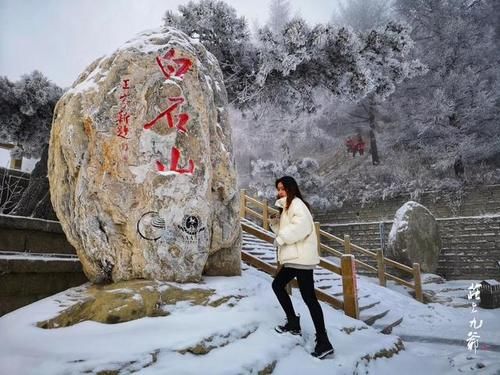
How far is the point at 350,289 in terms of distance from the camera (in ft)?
14.5

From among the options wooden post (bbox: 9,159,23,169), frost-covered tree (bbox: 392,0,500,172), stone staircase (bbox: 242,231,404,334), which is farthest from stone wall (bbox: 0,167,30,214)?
frost-covered tree (bbox: 392,0,500,172)

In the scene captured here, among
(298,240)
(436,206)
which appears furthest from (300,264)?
(436,206)

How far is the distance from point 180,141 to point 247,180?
16.4m

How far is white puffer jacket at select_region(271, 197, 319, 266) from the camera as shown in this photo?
272 centimetres

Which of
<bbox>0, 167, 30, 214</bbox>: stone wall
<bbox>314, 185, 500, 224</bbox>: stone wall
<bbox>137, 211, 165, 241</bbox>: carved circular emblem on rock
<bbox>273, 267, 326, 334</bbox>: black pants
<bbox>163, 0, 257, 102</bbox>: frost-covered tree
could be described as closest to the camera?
<bbox>273, 267, 326, 334</bbox>: black pants

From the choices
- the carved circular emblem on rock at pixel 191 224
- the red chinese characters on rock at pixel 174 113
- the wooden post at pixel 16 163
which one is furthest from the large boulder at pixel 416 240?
the wooden post at pixel 16 163

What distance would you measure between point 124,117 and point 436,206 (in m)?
11.1

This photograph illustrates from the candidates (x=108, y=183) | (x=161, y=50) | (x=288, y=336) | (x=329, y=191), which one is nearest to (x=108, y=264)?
(x=108, y=183)

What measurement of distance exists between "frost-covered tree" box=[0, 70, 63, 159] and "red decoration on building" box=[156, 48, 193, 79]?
4720 millimetres

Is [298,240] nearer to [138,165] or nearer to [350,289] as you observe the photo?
[138,165]

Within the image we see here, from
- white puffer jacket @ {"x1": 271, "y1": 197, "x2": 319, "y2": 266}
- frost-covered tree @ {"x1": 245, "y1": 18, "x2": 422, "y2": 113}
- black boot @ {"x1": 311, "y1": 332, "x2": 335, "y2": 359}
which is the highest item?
frost-covered tree @ {"x1": 245, "y1": 18, "x2": 422, "y2": 113}

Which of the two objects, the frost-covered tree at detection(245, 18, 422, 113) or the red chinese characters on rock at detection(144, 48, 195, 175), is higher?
the frost-covered tree at detection(245, 18, 422, 113)

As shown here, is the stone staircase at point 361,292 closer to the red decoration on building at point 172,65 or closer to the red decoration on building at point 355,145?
the red decoration on building at point 172,65

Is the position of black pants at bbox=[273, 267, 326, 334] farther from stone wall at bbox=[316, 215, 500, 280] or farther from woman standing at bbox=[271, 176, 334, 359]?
stone wall at bbox=[316, 215, 500, 280]
